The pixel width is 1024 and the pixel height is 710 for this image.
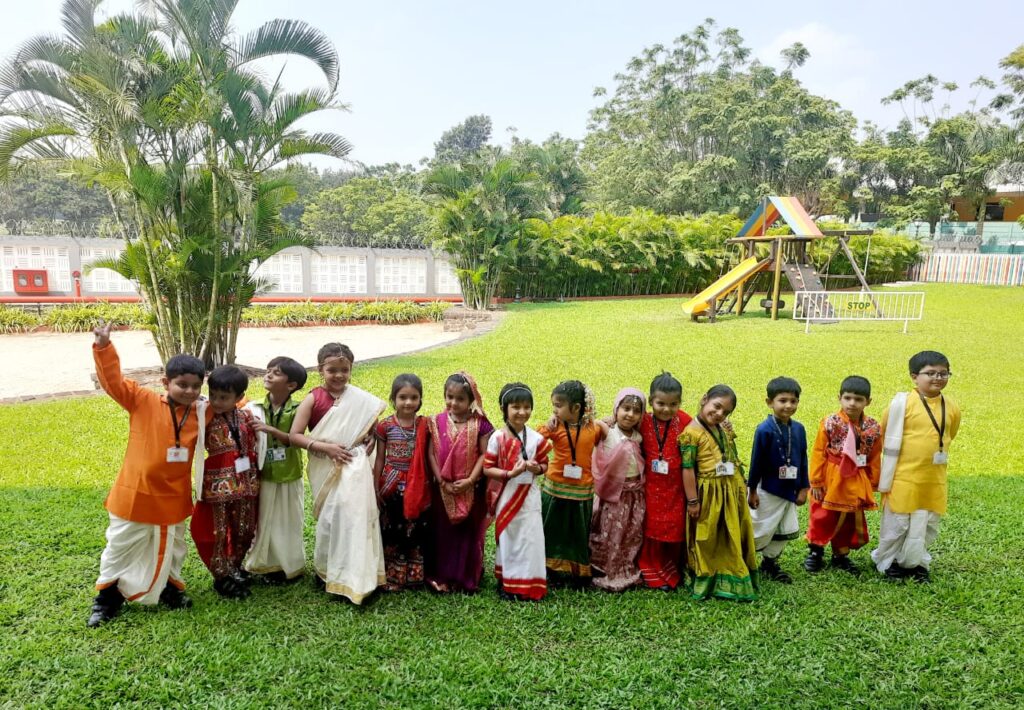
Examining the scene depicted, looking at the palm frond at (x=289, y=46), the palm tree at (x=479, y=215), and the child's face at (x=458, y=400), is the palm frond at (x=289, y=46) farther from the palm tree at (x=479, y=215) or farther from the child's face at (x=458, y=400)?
the palm tree at (x=479, y=215)

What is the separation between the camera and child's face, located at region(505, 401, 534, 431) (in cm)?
320

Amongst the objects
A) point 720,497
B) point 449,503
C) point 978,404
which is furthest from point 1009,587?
point 978,404

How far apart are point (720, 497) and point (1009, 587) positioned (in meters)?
1.64

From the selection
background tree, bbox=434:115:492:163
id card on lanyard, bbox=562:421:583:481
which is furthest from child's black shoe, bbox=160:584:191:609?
background tree, bbox=434:115:492:163

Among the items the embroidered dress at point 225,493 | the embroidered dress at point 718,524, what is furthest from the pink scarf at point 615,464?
the embroidered dress at point 225,493

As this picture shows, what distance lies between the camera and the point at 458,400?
3252 mm

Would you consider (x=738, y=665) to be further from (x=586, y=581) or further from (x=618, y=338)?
(x=618, y=338)

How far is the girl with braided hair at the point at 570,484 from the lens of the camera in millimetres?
3332

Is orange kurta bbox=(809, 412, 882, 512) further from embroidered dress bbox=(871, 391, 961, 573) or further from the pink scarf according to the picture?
the pink scarf

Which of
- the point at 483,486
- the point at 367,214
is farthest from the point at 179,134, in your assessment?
the point at 367,214

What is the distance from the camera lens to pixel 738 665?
278 centimetres

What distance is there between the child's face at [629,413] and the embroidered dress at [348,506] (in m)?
1.18

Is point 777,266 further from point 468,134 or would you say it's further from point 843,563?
point 468,134

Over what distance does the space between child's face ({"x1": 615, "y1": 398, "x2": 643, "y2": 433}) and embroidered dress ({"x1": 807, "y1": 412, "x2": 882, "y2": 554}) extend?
115 centimetres
